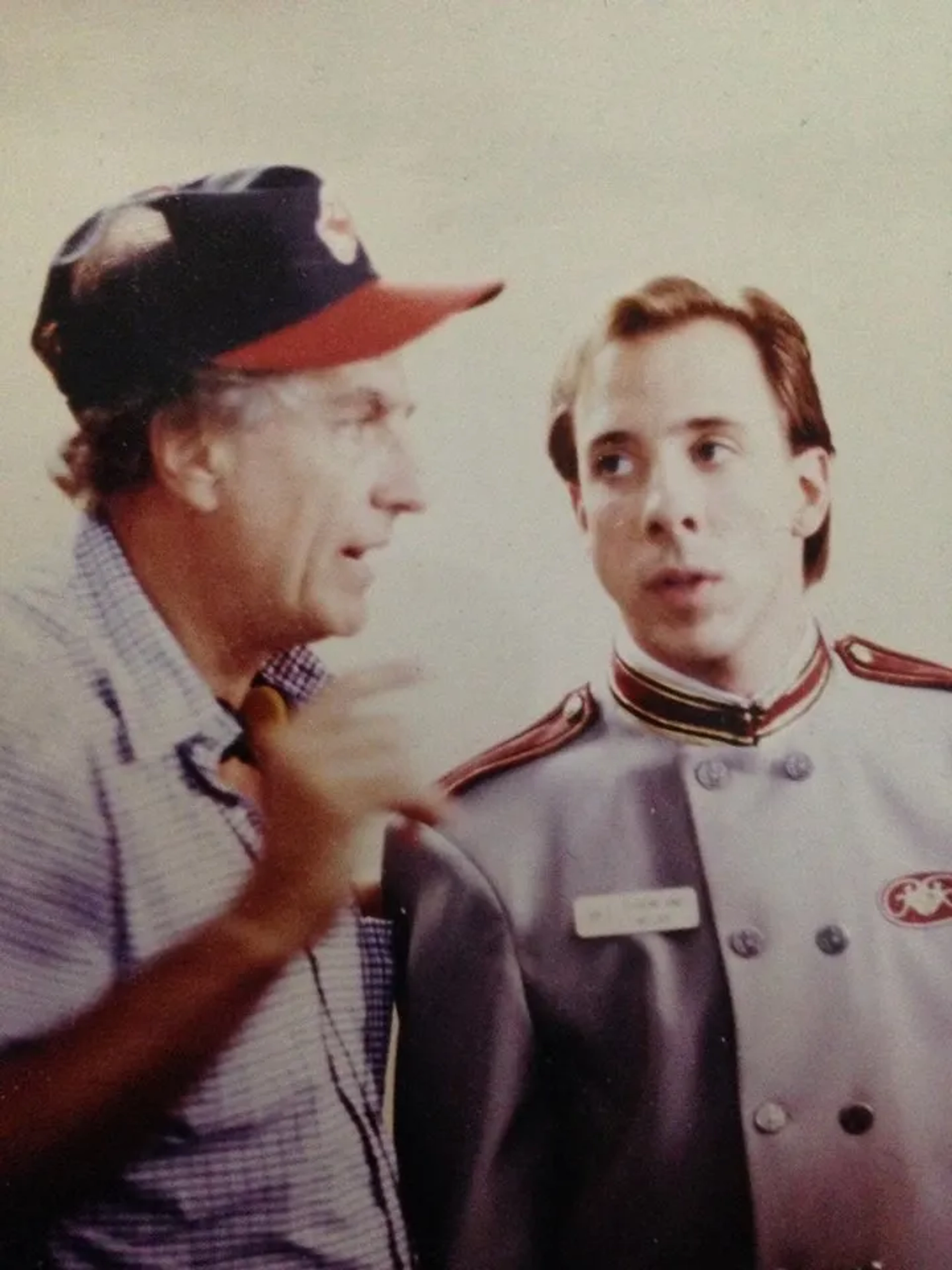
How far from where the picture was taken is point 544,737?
155 centimetres

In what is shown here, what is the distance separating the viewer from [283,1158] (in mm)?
1460

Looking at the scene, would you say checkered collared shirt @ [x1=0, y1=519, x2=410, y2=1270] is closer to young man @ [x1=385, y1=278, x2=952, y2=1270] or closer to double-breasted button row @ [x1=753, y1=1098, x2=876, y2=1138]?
young man @ [x1=385, y1=278, x2=952, y2=1270]

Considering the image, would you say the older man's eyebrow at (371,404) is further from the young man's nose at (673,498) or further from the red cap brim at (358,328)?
the young man's nose at (673,498)

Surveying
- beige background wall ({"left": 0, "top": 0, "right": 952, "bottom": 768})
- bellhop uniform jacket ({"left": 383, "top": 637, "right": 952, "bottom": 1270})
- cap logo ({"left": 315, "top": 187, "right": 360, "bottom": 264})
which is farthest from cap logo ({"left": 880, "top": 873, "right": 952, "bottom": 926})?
cap logo ({"left": 315, "top": 187, "right": 360, "bottom": 264})

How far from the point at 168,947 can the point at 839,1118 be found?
732mm

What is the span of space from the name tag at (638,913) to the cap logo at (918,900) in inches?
8.2

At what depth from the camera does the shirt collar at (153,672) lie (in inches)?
59.7

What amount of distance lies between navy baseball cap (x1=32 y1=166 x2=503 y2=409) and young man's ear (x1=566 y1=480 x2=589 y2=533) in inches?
9.7

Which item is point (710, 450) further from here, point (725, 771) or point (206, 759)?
point (206, 759)

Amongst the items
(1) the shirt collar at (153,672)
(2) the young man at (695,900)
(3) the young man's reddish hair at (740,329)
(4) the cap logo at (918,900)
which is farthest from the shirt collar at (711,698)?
(1) the shirt collar at (153,672)

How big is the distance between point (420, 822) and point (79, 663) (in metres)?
0.42

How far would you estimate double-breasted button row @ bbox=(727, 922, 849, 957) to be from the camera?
1.46m

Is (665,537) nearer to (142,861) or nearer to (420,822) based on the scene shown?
(420,822)

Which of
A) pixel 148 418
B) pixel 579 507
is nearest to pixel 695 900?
pixel 579 507
